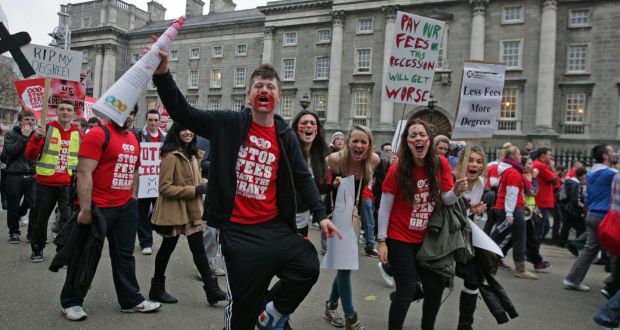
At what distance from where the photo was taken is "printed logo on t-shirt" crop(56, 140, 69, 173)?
22.4 feet

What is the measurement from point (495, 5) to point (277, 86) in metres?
32.0

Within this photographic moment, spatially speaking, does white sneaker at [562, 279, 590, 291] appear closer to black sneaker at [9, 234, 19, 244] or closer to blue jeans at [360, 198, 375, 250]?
blue jeans at [360, 198, 375, 250]

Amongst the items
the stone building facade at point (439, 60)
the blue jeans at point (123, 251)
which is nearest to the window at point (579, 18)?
the stone building facade at point (439, 60)

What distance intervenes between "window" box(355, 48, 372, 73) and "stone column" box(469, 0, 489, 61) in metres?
7.50

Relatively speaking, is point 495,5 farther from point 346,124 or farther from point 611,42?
point 346,124

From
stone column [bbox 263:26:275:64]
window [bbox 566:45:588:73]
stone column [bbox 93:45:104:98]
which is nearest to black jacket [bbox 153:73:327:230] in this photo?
window [bbox 566:45:588:73]

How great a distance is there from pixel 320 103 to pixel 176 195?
33.0 m

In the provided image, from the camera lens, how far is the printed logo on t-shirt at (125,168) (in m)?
4.64

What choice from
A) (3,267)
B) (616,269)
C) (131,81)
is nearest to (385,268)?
(616,269)

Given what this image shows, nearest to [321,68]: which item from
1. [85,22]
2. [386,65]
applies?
[386,65]

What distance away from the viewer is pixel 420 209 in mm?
4152

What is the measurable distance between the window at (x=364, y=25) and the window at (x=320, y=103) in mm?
5581

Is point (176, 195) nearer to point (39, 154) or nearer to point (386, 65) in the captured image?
point (39, 154)

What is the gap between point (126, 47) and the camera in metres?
54.1
